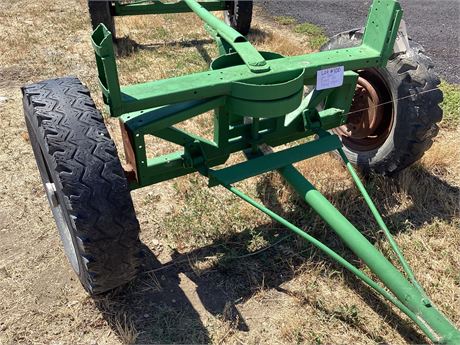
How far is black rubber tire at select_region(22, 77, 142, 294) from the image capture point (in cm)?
224

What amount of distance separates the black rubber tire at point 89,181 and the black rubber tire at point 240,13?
4477 mm

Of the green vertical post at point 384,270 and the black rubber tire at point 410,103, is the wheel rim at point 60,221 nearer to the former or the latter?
the green vertical post at point 384,270

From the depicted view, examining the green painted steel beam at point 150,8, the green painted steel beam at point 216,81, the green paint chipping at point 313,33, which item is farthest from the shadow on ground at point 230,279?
the green paint chipping at point 313,33

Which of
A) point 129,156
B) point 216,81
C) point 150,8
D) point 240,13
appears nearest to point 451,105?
point 240,13

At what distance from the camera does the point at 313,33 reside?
24.3 feet

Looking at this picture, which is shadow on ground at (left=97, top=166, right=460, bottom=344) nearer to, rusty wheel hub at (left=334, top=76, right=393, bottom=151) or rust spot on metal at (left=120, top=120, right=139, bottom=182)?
rusty wheel hub at (left=334, top=76, right=393, bottom=151)

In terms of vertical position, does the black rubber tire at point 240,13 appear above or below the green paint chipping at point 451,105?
above

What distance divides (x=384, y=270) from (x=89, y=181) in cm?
152

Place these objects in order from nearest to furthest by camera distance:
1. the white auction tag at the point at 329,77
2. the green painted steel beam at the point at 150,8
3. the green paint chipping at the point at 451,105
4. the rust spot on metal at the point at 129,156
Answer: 1. the rust spot on metal at the point at 129,156
2. the white auction tag at the point at 329,77
3. the green paint chipping at the point at 451,105
4. the green painted steel beam at the point at 150,8

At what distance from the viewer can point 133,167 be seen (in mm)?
2738

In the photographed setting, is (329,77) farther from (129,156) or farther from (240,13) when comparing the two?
(240,13)

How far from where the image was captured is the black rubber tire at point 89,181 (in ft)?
7.36

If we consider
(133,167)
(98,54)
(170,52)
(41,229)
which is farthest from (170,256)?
(170,52)

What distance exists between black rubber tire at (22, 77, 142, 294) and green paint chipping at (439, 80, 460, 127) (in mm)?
3673
